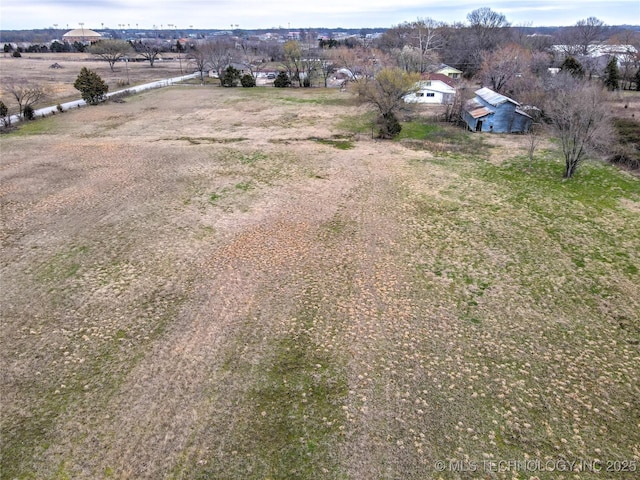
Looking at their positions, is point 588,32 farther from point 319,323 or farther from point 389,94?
point 319,323

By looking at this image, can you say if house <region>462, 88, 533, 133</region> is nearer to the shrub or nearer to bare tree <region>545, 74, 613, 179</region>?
bare tree <region>545, 74, 613, 179</region>

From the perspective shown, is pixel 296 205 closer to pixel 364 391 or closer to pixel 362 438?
pixel 364 391

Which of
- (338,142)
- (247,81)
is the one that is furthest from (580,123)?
(247,81)

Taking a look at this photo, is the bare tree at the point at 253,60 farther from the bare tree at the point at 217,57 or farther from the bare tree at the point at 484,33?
the bare tree at the point at 484,33

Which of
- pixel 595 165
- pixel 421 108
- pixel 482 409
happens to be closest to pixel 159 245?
pixel 482 409

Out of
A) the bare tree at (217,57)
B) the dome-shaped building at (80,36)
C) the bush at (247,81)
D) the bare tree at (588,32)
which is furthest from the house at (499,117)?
the dome-shaped building at (80,36)

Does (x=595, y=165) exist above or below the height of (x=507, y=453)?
above
